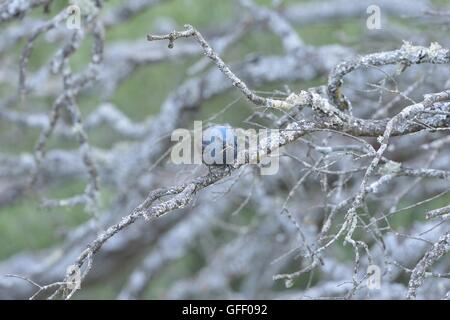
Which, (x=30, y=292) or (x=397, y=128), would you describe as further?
(x=30, y=292)

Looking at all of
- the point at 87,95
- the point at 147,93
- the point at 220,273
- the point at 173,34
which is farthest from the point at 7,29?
the point at 173,34

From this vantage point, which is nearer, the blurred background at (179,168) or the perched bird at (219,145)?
the perched bird at (219,145)

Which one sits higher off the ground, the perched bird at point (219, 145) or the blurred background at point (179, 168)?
the blurred background at point (179, 168)

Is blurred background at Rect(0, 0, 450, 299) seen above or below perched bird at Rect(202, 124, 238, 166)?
above

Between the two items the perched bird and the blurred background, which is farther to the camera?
the blurred background

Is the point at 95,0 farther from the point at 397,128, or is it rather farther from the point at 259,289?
the point at 259,289

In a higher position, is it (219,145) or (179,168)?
(179,168)

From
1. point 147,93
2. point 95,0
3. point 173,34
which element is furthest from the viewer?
point 147,93

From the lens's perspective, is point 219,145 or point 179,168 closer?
point 219,145
